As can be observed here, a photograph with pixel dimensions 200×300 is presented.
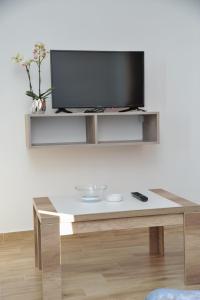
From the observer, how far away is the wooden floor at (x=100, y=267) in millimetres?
2580

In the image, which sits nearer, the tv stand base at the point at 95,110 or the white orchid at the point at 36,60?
the white orchid at the point at 36,60

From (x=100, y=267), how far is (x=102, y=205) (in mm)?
568

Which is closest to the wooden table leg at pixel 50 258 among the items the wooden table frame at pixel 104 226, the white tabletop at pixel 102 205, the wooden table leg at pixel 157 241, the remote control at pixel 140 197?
the wooden table frame at pixel 104 226

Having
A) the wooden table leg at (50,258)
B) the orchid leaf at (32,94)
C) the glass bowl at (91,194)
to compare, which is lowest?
the wooden table leg at (50,258)

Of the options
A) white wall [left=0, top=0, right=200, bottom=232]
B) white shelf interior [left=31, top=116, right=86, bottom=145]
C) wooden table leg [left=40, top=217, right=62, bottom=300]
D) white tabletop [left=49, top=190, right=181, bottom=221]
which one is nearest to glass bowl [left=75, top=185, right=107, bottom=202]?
white tabletop [left=49, top=190, right=181, bottom=221]

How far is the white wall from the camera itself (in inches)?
145

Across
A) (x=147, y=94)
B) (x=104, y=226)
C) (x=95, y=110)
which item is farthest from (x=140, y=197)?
(x=147, y=94)

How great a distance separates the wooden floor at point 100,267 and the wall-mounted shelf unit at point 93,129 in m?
0.83

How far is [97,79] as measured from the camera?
12.1 feet

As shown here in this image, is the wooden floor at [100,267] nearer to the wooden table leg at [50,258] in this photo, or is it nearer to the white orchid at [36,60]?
the wooden table leg at [50,258]

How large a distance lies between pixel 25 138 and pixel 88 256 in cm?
116

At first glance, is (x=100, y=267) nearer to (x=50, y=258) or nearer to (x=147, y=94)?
(x=50, y=258)

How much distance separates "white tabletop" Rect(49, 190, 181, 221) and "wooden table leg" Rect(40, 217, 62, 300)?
0.11m

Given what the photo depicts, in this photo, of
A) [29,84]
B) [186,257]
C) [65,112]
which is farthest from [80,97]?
[186,257]
